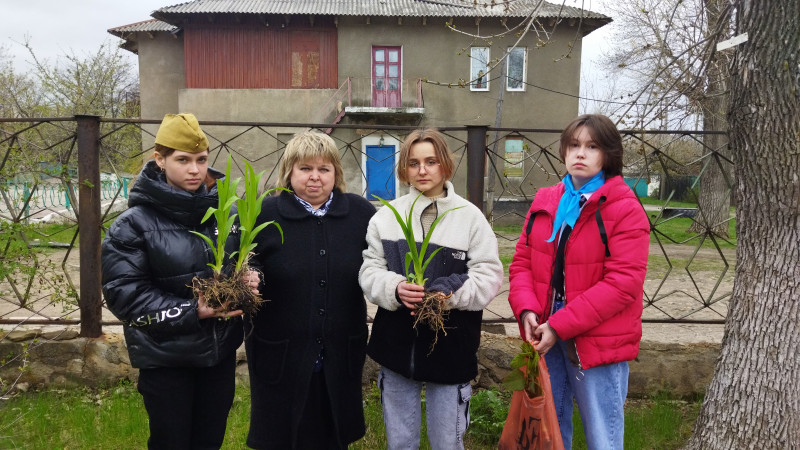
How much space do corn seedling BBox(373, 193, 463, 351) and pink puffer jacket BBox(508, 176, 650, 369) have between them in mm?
374

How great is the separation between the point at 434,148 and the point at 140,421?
236 cm

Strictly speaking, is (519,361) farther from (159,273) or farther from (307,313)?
(159,273)

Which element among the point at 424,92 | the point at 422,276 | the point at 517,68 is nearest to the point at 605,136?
the point at 422,276

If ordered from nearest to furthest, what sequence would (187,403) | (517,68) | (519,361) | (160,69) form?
(519,361)
(187,403)
(517,68)
(160,69)

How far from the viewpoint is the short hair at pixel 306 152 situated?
81.1 inches

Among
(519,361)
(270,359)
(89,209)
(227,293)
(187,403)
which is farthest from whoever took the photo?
(89,209)

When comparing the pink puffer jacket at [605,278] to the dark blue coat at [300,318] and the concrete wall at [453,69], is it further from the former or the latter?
the concrete wall at [453,69]

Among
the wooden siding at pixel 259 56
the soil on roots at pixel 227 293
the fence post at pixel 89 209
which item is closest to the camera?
the soil on roots at pixel 227 293

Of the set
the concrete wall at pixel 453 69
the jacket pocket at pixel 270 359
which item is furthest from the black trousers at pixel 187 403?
the concrete wall at pixel 453 69

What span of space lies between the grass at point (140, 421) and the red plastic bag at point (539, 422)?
106 centimetres

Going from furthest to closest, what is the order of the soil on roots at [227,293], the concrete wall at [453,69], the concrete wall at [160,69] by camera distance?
1. the concrete wall at [160,69]
2. the concrete wall at [453,69]
3. the soil on roots at [227,293]

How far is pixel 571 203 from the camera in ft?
6.54

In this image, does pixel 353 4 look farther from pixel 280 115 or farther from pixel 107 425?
pixel 107 425

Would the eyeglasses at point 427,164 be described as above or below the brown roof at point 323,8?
below
